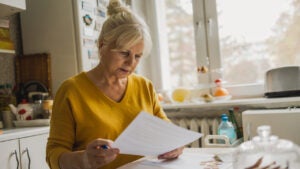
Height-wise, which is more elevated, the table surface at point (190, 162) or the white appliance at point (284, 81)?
the white appliance at point (284, 81)

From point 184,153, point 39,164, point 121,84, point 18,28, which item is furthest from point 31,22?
point 184,153

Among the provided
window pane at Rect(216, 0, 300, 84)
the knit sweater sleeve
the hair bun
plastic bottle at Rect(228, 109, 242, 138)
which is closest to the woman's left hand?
the knit sweater sleeve

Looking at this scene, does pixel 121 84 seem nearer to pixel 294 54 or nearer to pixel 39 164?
pixel 39 164

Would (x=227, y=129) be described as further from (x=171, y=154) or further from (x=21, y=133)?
(x=21, y=133)

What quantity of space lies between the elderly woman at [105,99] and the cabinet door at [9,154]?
543mm

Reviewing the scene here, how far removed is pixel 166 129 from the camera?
2.61ft

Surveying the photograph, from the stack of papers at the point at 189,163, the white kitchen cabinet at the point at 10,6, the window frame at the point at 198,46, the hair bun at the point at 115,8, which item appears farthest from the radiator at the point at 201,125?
the white kitchen cabinet at the point at 10,6

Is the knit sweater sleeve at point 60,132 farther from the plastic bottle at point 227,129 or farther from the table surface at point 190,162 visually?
the plastic bottle at point 227,129

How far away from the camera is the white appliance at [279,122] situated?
4.42 feet

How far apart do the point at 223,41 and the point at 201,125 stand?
25.5 inches

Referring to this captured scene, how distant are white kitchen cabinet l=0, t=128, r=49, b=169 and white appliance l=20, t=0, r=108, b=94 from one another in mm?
501

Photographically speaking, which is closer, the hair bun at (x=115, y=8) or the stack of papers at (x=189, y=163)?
the stack of papers at (x=189, y=163)

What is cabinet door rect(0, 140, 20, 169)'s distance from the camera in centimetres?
142

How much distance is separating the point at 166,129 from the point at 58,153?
36cm
